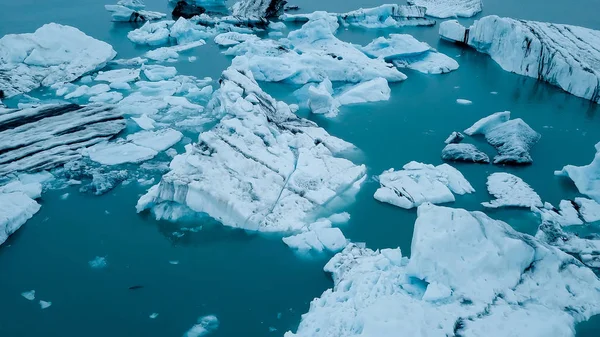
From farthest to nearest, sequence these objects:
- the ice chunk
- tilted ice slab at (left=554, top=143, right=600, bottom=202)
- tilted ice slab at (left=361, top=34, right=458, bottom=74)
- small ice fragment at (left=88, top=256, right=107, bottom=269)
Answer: tilted ice slab at (left=361, top=34, right=458, bottom=74) → tilted ice slab at (left=554, top=143, right=600, bottom=202) → small ice fragment at (left=88, top=256, right=107, bottom=269) → the ice chunk

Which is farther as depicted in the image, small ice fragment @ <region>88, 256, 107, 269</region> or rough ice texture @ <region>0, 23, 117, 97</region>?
rough ice texture @ <region>0, 23, 117, 97</region>

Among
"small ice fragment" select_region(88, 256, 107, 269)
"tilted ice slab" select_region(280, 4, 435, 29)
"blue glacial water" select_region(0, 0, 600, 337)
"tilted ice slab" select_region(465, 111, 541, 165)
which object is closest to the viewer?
"blue glacial water" select_region(0, 0, 600, 337)

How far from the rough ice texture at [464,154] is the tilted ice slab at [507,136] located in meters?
0.19

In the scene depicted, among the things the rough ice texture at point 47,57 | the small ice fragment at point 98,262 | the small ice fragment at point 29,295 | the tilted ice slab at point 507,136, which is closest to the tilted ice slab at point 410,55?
the tilted ice slab at point 507,136

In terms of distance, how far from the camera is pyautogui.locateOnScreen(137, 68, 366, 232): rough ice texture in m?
5.04

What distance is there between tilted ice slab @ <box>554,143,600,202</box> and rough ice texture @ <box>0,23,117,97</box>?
8.06 metres

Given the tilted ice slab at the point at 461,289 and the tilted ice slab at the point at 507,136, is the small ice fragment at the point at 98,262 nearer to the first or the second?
the tilted ice slab at the point at 461,289

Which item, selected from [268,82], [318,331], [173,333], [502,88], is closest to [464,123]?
[502,88]

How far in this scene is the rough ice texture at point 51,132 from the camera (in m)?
5.95

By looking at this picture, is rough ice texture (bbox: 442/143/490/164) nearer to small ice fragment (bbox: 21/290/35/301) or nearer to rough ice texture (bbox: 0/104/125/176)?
rough ice texture (bbox: 0/104/125/176)

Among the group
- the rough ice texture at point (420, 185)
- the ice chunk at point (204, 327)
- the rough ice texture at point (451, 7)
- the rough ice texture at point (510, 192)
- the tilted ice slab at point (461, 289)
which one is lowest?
the rough ice texture at point (451, 7)

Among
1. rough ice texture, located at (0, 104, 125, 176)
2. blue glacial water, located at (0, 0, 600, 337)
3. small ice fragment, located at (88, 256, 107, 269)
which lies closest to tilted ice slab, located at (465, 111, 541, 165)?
blue glacial water, located at (0, 0, 600, 337)

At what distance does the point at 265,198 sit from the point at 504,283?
2489 mm

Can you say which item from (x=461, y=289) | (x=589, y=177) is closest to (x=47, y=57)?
(x=461, y=289)
